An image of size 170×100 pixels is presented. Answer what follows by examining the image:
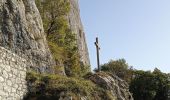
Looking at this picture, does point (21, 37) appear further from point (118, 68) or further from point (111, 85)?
point (118, 68)

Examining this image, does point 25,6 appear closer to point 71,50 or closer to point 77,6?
point 71,50

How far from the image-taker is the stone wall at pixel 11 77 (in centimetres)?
1441

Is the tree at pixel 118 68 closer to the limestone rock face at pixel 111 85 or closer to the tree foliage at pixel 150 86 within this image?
the tree foliage at pixel 150 86

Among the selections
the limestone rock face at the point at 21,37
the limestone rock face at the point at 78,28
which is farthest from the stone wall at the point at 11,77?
the limestone rock face at the point at 78,28

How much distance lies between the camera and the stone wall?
14.4m

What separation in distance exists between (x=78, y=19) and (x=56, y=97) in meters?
49.3

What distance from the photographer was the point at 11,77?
15.0 meters

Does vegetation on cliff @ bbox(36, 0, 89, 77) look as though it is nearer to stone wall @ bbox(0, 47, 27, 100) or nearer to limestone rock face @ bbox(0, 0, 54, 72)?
limestone rock face @ bbox(0, 0, 54, 72)

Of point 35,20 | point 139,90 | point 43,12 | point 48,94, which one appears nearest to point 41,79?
point 48,94

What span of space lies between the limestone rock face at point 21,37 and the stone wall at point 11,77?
883 cm

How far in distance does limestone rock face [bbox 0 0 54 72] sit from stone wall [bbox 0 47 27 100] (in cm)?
883

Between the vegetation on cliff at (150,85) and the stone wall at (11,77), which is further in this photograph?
the vegetation on cliff at (150,85)

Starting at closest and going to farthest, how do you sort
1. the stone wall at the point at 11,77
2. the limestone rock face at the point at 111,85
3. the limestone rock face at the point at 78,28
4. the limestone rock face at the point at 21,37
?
the stone wall at the point at 11,77 < the limestone rock face at the point at 111,85 < the limestone rock face at the point at 21,37 < the limestone rock face at the point at 78,28

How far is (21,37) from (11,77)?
11.2m
